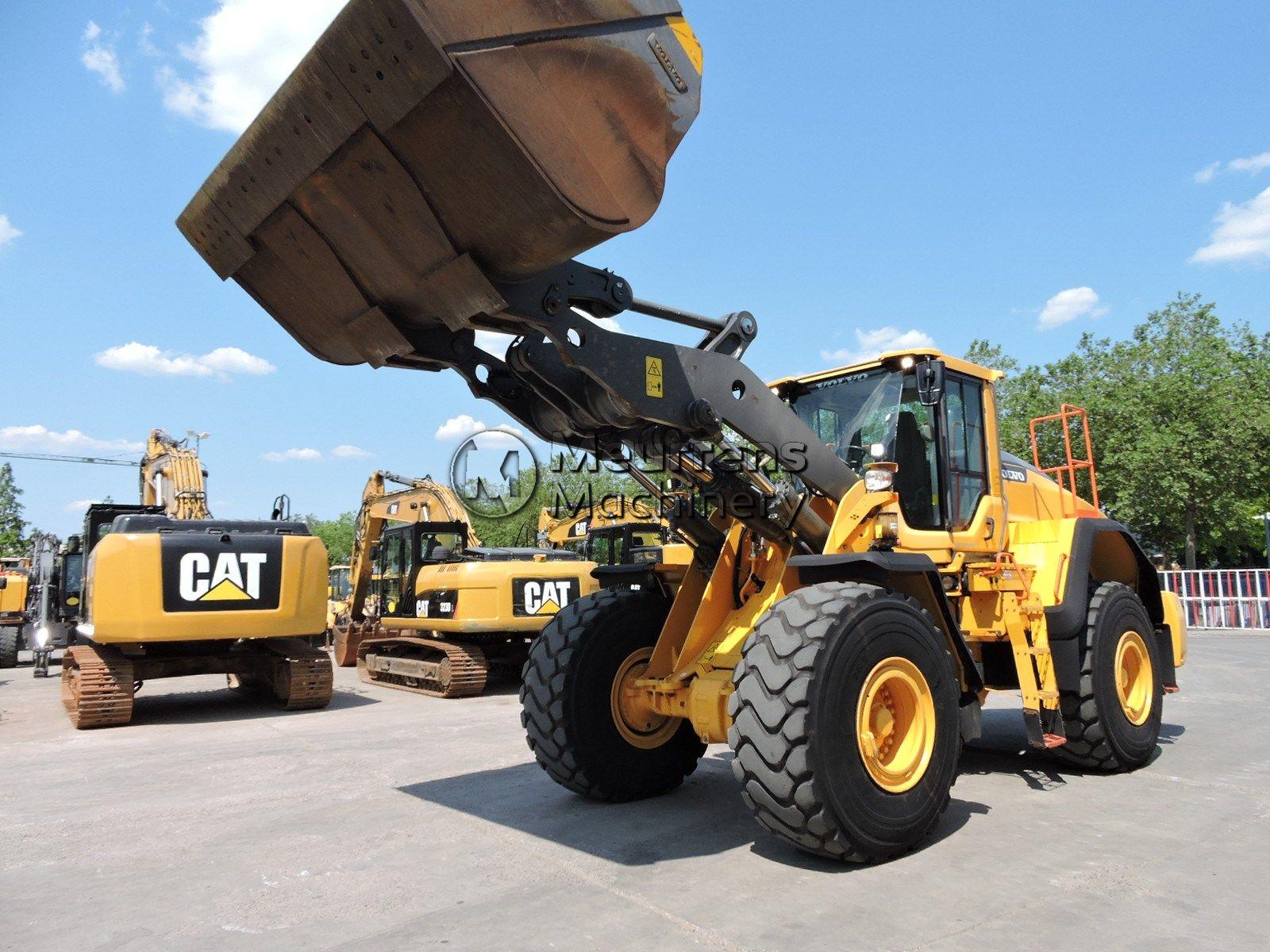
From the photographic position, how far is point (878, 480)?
5.44 m

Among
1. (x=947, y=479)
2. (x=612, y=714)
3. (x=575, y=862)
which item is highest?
(x=947, y=479)

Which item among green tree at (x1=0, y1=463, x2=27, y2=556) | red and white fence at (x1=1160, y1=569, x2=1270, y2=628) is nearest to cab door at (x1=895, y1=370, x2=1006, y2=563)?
red and white fence at (x1=1160, y1=569, x2=1270, y2=628)

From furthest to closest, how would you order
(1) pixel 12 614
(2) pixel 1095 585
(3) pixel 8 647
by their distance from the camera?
1. (1) pixel 12 614
2. (3) pixel 8 647
3. (2) pixel 1095 585

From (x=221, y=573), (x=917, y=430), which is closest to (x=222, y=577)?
(x=221, y=573)

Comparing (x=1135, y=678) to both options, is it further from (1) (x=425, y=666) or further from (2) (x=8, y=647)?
(2) (x=8, y=647)

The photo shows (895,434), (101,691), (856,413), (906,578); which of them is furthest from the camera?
(101,691)

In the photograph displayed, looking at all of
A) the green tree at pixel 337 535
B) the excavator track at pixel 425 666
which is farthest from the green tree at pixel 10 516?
the excavator track at pixel 425 666

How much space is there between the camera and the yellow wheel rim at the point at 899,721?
4.51 m

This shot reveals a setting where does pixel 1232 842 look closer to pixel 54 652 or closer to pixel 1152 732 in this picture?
pixel 1152 732

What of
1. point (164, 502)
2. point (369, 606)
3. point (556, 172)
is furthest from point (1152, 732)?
point (164, 502)

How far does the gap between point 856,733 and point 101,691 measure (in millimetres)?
8737

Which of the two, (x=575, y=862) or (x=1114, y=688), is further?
(x=1114, y=688)

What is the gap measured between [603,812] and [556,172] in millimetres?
3729

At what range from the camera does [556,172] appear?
3.54 metres
